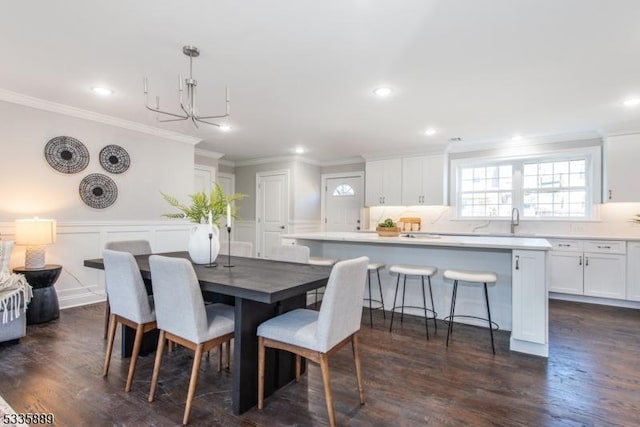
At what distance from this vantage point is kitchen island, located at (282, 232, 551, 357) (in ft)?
9.06

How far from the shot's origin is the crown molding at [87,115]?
11.5ft

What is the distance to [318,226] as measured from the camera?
7.38 meters

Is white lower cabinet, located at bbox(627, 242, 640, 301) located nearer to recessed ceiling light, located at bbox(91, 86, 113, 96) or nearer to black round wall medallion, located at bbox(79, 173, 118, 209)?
recessed ceiling light, located at bbox(91, 86, 113, 96)

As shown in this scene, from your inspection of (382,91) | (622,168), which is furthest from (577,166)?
(382,91)

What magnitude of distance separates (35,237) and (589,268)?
6441 millimetres

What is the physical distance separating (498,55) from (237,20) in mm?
1913

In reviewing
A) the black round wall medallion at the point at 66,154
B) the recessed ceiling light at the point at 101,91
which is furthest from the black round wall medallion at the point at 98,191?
the recessed ceiling light at the point at 101,91

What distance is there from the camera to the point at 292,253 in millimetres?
2951

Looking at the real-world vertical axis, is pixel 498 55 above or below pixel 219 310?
above

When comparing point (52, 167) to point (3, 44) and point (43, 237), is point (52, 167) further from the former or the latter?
point (3, 44)

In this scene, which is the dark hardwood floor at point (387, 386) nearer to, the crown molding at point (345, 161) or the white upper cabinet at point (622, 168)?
the white upper cabinet at point (622, 168)

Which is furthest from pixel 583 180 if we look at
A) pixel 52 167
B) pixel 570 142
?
pixel 52 167

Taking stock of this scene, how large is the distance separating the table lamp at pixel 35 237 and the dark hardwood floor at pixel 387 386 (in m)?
0.73

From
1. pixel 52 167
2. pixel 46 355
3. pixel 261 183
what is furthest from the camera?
pixel 261 183
